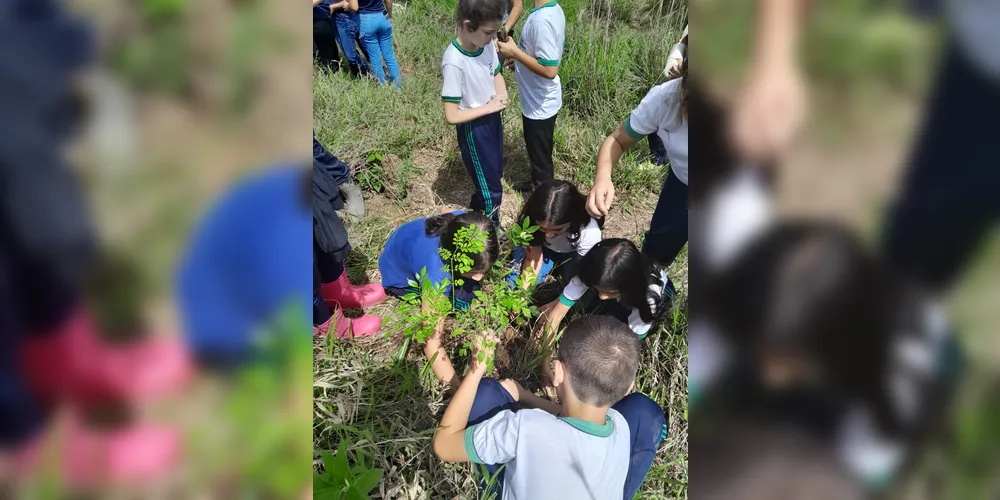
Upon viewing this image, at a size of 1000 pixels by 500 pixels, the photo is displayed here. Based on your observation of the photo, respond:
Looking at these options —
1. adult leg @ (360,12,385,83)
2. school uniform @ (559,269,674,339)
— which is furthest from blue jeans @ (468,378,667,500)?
adult leg @ (360,12,385,83)

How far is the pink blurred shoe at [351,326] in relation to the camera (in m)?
2.23

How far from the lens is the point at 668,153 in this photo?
2062 millimetres

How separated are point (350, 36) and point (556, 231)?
3178 millimetres

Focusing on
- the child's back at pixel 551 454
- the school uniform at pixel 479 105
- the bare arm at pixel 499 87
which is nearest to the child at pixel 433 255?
the school uniform at pixel 479 105

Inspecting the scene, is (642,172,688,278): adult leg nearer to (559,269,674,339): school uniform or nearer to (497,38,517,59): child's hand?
(559,269,674,339): school uniform
